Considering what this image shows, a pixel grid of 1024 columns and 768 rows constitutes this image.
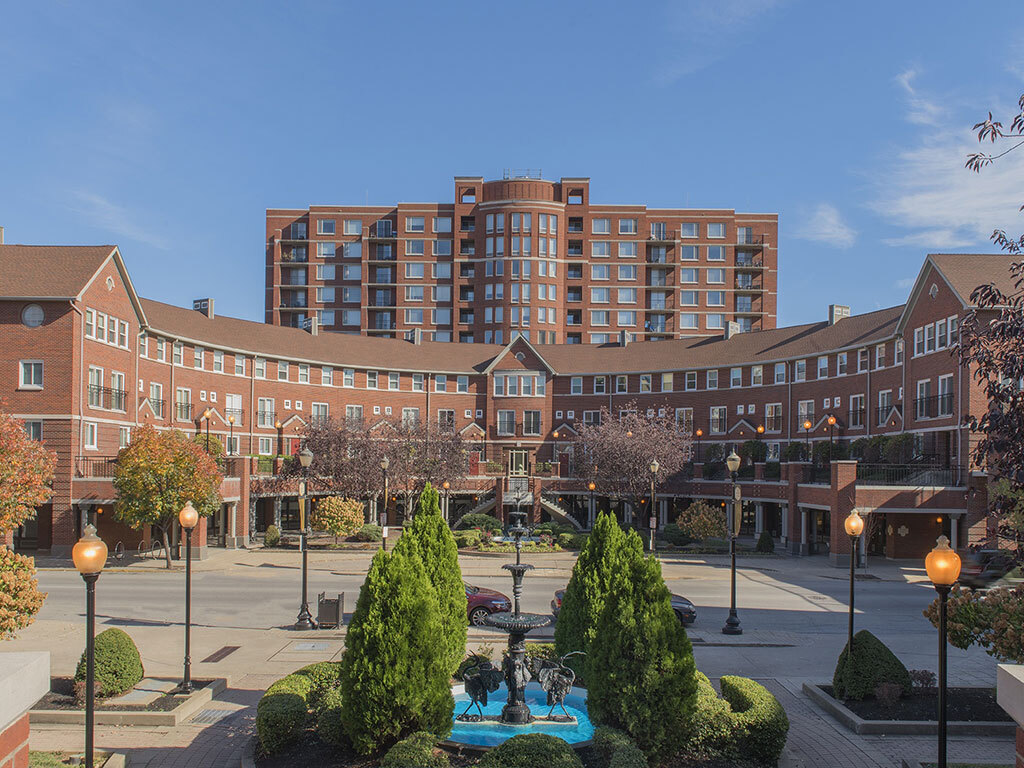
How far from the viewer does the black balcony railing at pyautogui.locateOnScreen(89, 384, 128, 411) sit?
41.6m

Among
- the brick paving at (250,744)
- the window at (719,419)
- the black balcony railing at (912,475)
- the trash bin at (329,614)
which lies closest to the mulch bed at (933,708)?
the brick paving at (250,744)

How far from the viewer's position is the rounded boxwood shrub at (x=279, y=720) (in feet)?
40.2

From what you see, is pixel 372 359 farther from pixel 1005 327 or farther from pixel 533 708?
pixel 1005 327

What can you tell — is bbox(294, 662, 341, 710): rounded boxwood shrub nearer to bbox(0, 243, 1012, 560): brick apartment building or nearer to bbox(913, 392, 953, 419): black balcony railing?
bbox(0, 243, 1012, 560): brick apartment building

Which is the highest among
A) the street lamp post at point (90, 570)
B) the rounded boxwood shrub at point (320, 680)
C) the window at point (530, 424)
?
the window at point (530, 424)

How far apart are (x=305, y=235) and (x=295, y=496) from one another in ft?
148

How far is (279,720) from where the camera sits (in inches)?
483

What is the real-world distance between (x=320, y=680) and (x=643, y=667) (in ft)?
20.7

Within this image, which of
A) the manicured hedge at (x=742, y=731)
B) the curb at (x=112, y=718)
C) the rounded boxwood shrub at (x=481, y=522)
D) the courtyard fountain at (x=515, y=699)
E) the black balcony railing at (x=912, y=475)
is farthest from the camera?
the rounded boxwood shrub at (x=481, y=522)

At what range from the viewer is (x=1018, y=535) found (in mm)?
12742

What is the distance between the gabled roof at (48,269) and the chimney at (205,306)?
14.9 meters

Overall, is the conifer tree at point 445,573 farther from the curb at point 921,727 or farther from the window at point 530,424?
the window at point 530,424

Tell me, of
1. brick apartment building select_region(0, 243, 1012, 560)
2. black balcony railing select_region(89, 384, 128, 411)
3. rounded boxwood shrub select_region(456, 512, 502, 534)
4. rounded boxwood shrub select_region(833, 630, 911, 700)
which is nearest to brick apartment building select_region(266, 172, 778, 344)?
brick apartment building select_region(0, 243, 1012, 560)

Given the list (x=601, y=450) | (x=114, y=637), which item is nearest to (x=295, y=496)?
(x=601, y=450)
